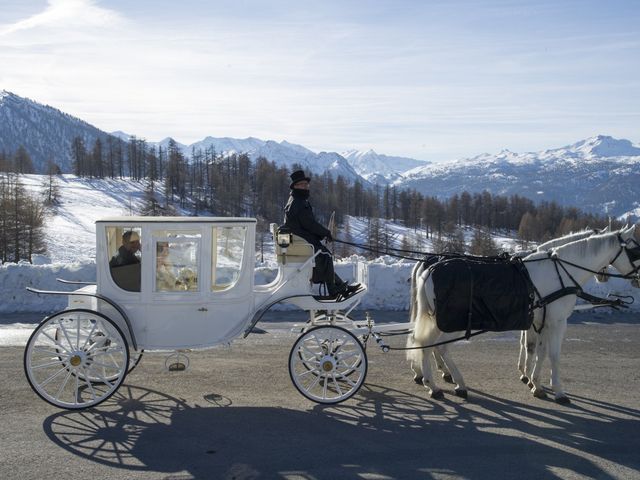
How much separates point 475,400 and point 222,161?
403ft

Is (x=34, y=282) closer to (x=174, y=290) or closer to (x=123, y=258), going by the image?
(x=123, y=258)

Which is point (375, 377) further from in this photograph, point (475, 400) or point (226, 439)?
point (226, 439)

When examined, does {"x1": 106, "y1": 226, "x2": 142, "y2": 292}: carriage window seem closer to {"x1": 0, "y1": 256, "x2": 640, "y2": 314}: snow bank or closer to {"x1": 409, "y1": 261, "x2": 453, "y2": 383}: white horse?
{"x1": 409, "y1": 261, "x2": 453, "y2": 383}: white horse

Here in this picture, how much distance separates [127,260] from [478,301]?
4170 millimetres

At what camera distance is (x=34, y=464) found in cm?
546

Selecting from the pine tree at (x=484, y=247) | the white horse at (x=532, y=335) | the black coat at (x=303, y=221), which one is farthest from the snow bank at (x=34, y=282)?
the pine tree at (x=484, y=247)

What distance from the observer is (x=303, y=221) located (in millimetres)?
7531

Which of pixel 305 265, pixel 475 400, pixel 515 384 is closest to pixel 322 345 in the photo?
pixel 305 265

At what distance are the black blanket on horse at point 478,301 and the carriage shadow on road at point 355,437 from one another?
969mm

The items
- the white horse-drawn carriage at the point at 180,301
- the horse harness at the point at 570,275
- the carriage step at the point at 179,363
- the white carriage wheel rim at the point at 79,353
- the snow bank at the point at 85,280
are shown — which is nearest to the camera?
the white carriage wheel rim at the point at 79,353

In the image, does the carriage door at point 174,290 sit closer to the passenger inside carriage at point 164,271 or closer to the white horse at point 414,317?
the passenger inside carriage at point 164,271

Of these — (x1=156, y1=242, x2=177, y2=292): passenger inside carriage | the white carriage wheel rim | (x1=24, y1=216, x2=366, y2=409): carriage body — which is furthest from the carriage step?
(x1=156, y1=242, x2=177, y2=292): passenger inside carriage

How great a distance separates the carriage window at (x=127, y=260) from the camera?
7.15 metres

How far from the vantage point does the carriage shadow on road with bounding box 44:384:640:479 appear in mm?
5477
